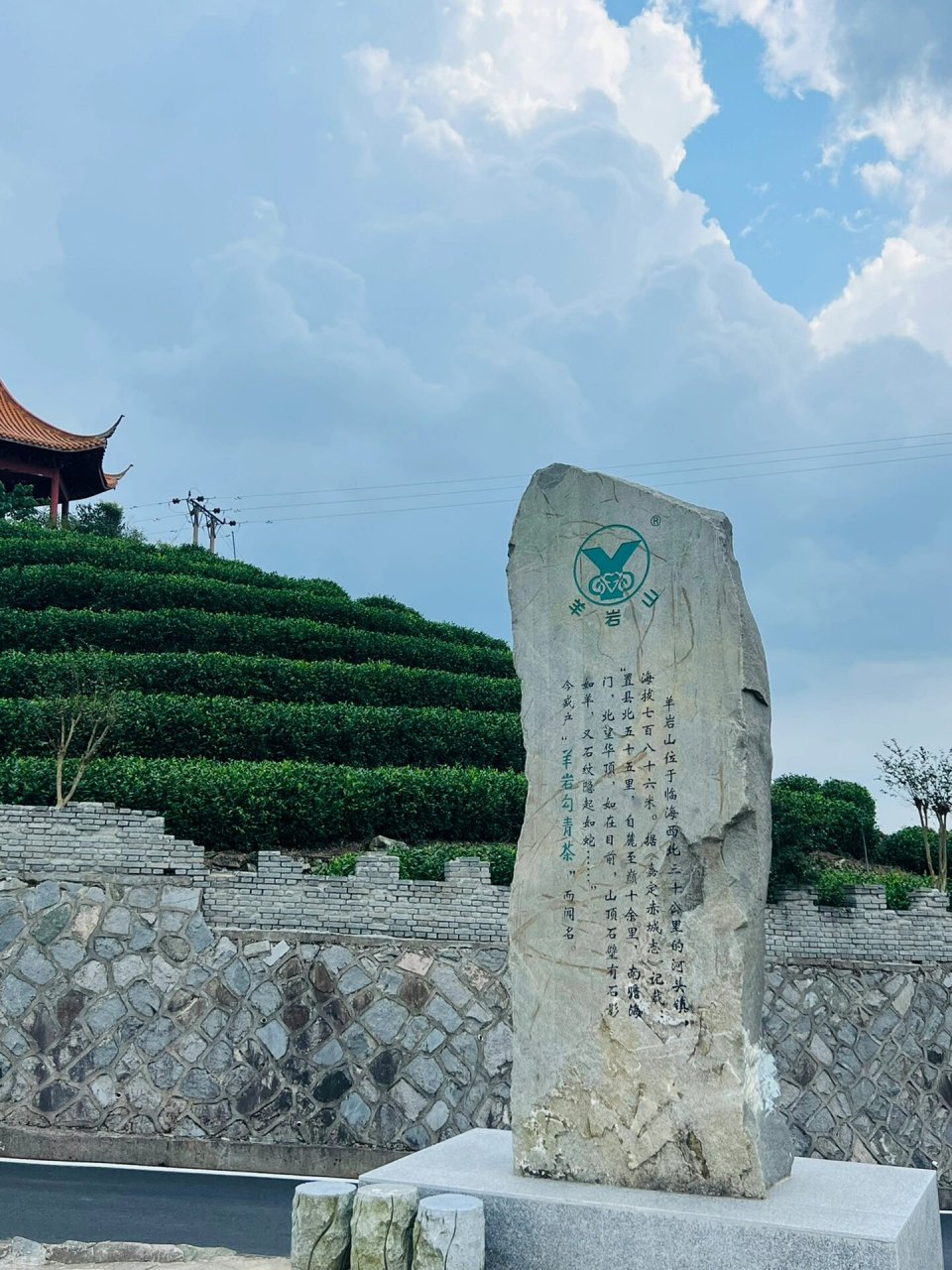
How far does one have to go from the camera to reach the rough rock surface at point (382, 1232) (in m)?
5.07

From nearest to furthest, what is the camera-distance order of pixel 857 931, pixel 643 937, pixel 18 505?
pixel 643 937
pixel 857 931
pixel 18 505

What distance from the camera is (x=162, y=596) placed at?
21078mm

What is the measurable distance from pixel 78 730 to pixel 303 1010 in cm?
581

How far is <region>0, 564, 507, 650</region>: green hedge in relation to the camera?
2084cm

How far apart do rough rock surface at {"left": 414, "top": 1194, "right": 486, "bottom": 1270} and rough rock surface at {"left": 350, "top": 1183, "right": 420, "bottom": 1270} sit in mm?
71

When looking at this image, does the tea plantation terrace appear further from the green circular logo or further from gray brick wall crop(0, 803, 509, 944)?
the green circular logo

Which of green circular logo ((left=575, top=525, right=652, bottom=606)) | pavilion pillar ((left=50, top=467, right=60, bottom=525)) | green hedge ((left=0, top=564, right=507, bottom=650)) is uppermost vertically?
pavilion pillar ((left=50, top=467, right=60, bottom=525))

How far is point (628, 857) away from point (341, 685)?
13240 mm

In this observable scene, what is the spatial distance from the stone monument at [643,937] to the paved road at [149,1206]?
2.49 m

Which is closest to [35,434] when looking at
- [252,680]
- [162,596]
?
[162,596]

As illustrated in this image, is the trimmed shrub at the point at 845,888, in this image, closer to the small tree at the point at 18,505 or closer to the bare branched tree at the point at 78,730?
the bare branched tree at the point at 78,730

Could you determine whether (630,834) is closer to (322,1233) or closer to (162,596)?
(322,1233)

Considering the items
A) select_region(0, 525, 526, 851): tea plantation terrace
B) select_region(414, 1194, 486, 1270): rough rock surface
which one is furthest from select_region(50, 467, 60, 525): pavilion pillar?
select_region(414, 1194, 486, 1270): rough rock surface

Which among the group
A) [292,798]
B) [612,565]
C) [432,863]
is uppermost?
[612,565]
